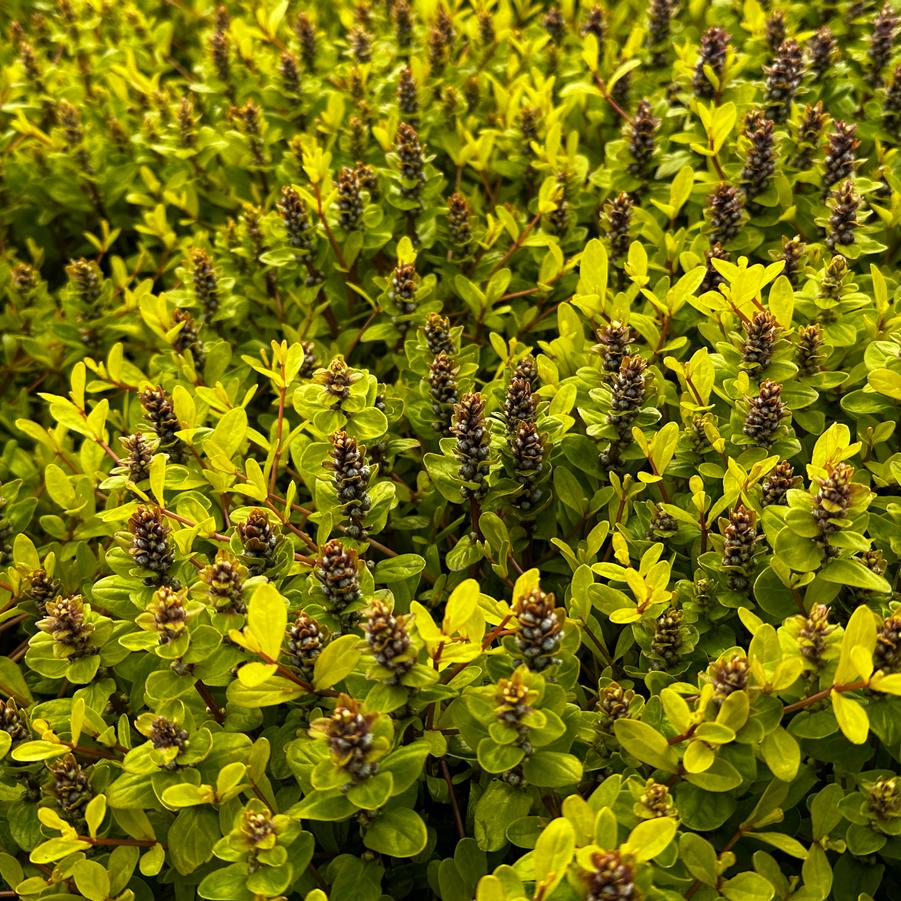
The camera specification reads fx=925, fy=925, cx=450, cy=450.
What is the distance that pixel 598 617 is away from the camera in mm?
1990

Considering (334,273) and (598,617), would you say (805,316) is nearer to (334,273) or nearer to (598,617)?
(598,617)

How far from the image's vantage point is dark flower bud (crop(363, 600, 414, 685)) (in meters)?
1.45

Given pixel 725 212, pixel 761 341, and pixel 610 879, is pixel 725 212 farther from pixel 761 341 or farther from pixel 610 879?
pixel 610 879

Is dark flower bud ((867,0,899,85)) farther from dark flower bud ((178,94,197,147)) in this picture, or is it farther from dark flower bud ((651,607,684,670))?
dark flower bud ((178,94,197,147))

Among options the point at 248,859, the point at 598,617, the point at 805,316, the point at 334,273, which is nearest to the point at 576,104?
the point at 334,273

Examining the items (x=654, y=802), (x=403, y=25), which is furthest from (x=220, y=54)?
(x=654, y=802)

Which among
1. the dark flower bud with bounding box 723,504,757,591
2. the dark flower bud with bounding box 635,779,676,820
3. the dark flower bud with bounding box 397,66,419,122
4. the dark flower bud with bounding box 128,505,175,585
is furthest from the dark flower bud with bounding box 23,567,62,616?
the dark flower bud with bounding box 397,66,419,122

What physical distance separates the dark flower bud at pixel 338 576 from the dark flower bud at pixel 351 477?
0.50ft

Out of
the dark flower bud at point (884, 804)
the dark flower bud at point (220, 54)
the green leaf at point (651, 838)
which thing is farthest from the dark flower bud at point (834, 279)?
the dark flower bud at point (220, 54)

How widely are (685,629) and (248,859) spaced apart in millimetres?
860

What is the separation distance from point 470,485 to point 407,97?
1.49m

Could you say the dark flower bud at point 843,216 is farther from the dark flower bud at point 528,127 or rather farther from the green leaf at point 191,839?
the green leaf at point 191,839

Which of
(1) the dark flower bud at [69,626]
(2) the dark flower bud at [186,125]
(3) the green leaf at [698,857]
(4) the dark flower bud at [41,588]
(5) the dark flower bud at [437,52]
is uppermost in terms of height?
(5) the dark flower bud at [437,52]

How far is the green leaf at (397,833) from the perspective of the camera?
59.4 inches
